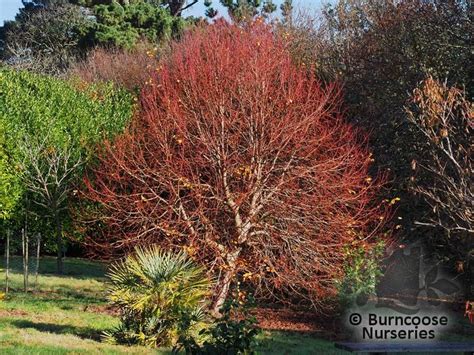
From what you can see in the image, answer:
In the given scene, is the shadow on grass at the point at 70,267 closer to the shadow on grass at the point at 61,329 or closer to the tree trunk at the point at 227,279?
the tree trunk at the point at 227,279

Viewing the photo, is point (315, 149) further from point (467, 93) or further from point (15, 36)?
point (15, 36)

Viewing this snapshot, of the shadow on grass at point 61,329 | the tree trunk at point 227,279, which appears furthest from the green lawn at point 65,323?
the tree trunk at point 227,279

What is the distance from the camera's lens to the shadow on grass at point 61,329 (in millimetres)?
10285

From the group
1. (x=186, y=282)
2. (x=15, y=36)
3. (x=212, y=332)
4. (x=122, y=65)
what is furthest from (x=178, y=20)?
(x=212, y=332)

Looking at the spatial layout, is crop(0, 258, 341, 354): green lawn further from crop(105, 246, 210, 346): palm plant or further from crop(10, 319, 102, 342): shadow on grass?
crop(105, 246, 210, 346): palm plant

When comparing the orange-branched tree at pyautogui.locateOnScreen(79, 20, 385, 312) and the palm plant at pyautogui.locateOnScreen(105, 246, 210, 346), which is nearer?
the palm plant at pyautogui.locateOnScreen(105, 246, 210, 346)

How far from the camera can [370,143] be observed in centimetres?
1677

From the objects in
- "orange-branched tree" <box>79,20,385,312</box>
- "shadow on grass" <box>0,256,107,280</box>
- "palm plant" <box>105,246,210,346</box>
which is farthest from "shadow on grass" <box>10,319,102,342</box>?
"shadow on grass" <box>0,256,107,280</box>

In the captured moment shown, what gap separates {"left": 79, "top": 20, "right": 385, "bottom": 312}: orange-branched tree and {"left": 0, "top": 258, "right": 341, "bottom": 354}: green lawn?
1.53 metres

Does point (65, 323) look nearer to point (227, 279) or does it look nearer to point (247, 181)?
point (227, 279)

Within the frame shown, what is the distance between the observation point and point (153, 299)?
31.0ft

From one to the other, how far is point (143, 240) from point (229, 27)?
641cm

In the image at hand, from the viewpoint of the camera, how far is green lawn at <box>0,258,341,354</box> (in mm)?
8922

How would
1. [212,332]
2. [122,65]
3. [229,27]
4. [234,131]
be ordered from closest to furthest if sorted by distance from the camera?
[212,332]
[234,131]
[229,27]
[122,65]
